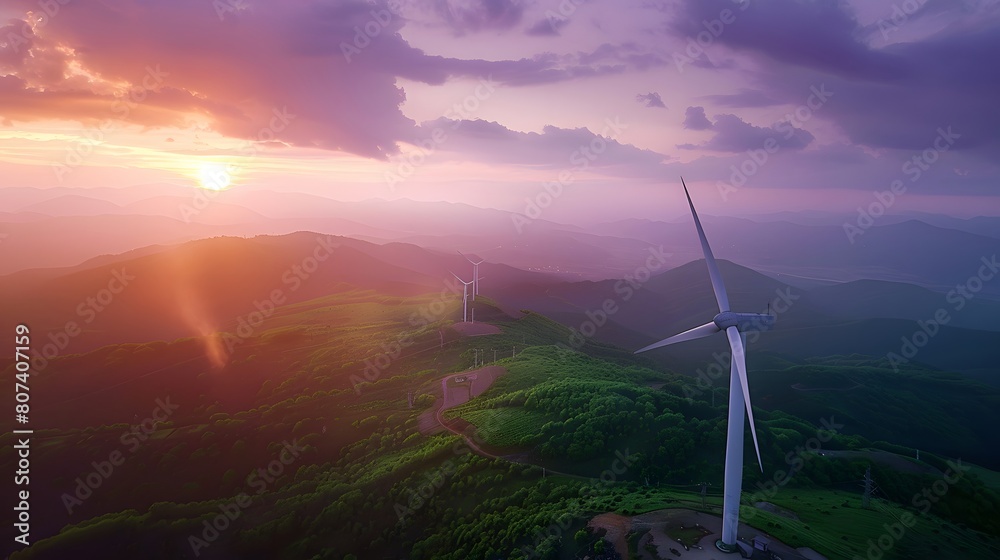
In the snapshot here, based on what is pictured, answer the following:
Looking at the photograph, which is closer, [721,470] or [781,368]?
[721,470]

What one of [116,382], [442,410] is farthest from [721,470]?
[116,382]

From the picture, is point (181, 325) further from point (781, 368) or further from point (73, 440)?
point (781, 368)

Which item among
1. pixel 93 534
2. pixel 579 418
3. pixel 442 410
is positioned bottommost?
pixel 93 534

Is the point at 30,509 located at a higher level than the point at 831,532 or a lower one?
lower

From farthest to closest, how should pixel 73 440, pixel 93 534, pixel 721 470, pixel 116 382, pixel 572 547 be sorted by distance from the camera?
pixel 116 382 → pixel 73 440 → pixel 93 534 → pixel 721 470 → pixel 572 547

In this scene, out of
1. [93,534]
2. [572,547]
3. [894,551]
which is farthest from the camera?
[93,534]

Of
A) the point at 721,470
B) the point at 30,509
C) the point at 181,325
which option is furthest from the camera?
the point at 181,325

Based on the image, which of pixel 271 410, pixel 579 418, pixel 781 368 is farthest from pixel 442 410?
pixel 781 368

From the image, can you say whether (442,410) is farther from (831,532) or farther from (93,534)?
(831,532)

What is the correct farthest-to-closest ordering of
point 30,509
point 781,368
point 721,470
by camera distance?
point 781,368 → point 30,509 → point 721,470
